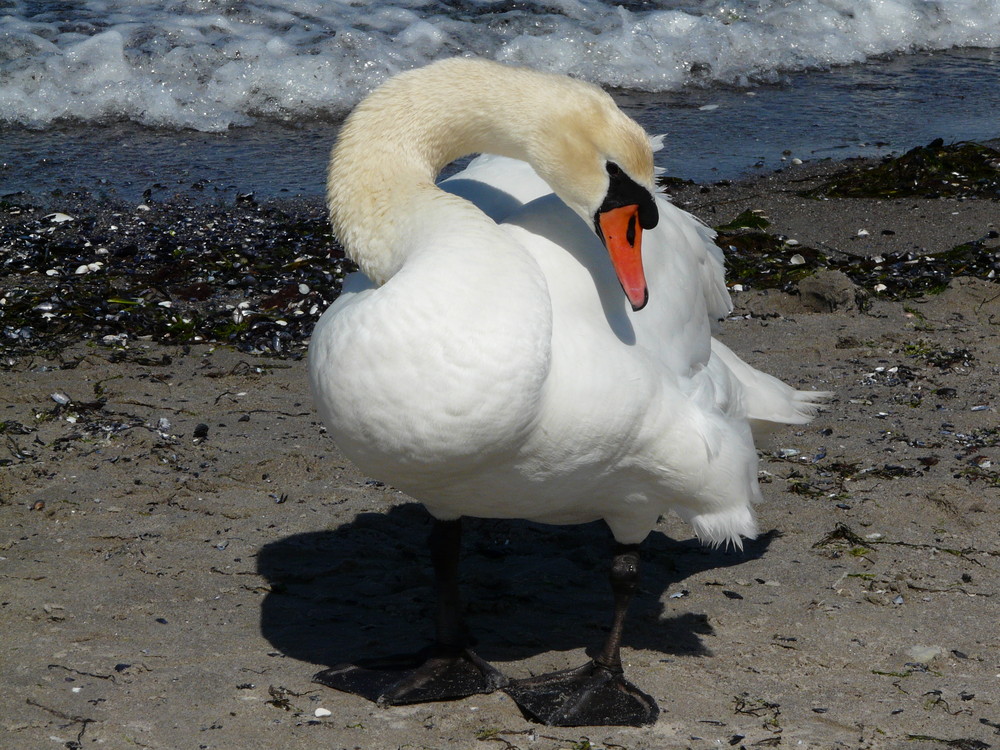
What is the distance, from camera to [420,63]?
12227mm

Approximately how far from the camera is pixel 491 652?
12.9 feet

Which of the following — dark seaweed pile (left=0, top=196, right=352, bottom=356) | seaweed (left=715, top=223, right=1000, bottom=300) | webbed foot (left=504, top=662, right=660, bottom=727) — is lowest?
dark seaweed pile (left=0, top=196, right=352, bottom=356)

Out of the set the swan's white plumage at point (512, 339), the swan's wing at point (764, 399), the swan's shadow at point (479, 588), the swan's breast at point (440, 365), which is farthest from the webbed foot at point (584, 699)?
the swan's wing at point (764, 399)

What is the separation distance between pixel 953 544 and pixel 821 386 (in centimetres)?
139

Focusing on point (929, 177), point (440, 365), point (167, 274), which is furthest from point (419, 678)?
point (929, 177)

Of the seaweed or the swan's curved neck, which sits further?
the seaweed

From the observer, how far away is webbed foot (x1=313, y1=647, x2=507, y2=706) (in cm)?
354

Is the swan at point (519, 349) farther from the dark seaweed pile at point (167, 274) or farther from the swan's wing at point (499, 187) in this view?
the dark seaweed pile at point (167, 274)

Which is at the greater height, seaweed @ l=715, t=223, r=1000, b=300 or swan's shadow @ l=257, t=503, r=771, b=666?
seaweed @ l=715, t=223, r=1000, b=300

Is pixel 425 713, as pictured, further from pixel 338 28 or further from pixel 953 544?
pixel 338 28

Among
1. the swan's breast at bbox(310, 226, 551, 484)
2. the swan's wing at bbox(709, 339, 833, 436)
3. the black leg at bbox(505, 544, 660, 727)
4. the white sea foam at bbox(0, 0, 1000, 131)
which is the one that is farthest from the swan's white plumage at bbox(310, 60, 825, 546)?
the white sea foam at bbox(0, 0, 1000, 131)

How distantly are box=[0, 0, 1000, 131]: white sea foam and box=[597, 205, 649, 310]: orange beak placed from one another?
7.74m

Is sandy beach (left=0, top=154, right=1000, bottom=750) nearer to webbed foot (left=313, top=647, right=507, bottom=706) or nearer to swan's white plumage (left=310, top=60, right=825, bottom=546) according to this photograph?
webbed foot (left=313, top=647, right=507, bottom=706)

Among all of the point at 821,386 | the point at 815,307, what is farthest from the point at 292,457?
the point at 815,307
